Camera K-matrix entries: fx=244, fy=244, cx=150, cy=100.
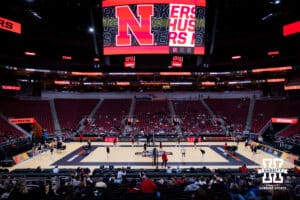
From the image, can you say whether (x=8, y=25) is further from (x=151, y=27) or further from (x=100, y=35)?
(x=151, y=27)

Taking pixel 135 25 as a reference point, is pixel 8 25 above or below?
above

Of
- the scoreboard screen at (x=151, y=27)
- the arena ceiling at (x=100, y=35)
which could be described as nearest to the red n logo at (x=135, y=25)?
the scoreboard screen at (x=151, y=27)

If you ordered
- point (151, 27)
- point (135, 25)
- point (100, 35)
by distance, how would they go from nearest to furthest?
point (135, 25) < point (151, 27) < point (100, 35)

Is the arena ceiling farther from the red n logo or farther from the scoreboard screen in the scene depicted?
the red n logo

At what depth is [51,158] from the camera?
2550 cm

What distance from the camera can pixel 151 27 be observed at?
11.9 metres

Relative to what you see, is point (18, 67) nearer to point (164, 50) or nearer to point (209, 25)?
point (209, 25)

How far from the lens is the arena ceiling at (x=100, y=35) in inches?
873

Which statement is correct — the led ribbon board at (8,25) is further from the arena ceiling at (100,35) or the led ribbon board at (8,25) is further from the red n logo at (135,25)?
the red n logo at (135,25)

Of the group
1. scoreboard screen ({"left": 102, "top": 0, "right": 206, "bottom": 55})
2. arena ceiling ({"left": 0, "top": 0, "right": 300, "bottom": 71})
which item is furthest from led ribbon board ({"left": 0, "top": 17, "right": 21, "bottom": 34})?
scoreboard screen ({"left": 102, "top": 0, "right": 206, "bottom": 55})

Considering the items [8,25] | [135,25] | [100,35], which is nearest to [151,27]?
[135,25]

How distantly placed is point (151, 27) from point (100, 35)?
710 inches

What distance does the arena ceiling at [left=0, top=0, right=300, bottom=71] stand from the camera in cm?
2217

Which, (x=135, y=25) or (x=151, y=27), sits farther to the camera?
(x=151, y=27)
